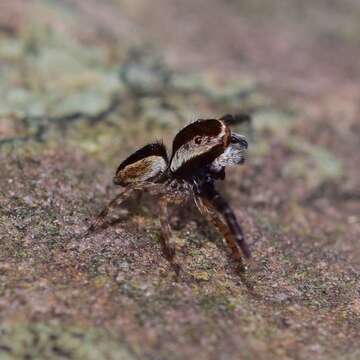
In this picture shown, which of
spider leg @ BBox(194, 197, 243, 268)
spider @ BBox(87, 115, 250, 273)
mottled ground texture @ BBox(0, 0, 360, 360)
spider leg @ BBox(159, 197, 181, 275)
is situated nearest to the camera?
mottled ground texture @ BBox(0, 0, 360, 360)

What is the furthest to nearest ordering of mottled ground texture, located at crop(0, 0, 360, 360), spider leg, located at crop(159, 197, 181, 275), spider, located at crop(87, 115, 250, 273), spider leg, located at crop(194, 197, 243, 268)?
1. spider, located at crop(87, 115, 250, 273)
2. spider leg, located at crop(194, 197, 243, 268)
3. spider leg, located at crop(159, 197, 181, 275)
4. mottled ground texture, located at crop(0, 0, 360, 360)

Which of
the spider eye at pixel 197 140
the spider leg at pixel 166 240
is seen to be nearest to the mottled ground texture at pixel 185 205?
the spider leg at pixel 166 240

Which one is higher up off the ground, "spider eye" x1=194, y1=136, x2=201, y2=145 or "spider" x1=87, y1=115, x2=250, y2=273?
"spider eye" x1=194, y1=136, x2=201, y2=145

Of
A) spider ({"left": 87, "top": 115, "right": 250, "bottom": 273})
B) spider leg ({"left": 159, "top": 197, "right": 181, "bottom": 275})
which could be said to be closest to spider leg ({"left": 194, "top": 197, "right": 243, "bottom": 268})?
spider ({"left": 87, "top": 115, "right": 250, "bottom": 273})

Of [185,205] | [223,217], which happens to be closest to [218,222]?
[223,217]

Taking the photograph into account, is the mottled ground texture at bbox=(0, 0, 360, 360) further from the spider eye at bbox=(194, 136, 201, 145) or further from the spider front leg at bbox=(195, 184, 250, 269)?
the spider eye at bbox=(194, 136, 201, 145)

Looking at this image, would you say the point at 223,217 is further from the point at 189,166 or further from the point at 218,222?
the point at 189,166
